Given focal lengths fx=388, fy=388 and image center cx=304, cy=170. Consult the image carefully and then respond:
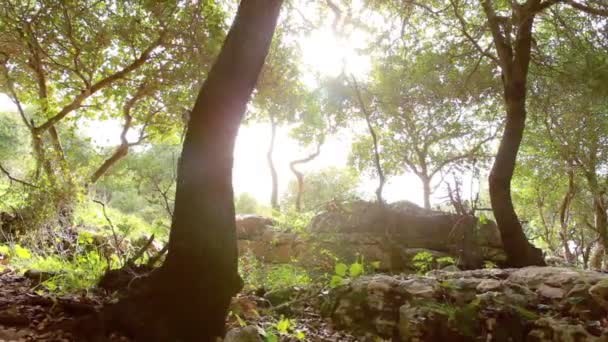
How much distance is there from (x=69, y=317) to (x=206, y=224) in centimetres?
139

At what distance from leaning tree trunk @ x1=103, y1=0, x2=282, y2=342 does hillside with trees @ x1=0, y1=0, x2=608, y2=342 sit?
15 millimetres

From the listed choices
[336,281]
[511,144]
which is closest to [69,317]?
[336,281]

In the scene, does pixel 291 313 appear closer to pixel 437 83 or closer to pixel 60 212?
pixel 60 212

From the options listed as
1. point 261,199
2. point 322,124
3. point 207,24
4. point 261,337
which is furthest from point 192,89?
point 261,199

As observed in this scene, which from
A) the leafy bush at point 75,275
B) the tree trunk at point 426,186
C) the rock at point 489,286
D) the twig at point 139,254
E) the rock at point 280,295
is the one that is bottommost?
the rock at point 280,295

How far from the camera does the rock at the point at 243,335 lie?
3152mm

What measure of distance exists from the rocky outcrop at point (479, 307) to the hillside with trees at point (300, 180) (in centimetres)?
2

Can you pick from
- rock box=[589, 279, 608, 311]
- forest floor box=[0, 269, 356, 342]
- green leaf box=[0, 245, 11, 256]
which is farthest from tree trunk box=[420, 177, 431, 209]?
green leaf box=[0, 245, 11, 256]

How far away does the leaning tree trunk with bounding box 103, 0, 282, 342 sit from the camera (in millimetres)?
3201

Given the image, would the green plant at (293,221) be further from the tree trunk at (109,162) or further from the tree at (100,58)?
the tree trunk at (109,162)

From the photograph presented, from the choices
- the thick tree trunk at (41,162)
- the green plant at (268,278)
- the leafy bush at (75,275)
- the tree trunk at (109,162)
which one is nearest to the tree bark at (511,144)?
the green plant at (268,278)

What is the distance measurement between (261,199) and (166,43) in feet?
65.0

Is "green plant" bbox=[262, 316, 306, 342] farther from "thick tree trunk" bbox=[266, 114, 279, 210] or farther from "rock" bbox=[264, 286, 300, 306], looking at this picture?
"thick tree trunk" bbox=[266, 114, 279, 210]

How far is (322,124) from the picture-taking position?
62.2ft
